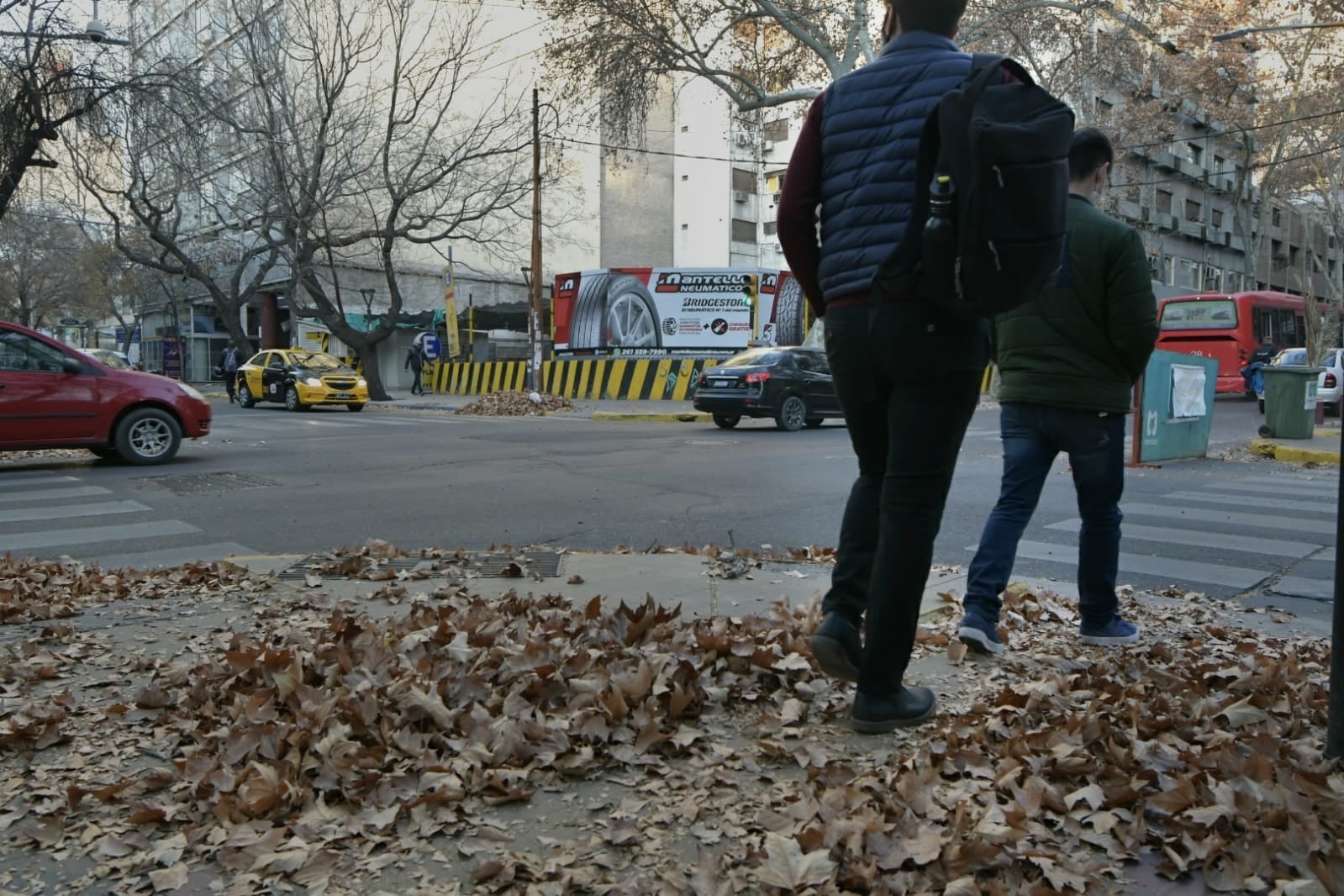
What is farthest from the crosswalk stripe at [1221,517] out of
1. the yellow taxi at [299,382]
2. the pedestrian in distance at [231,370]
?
the pedestrian in distance at [231,370]

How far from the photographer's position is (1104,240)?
3732 mm

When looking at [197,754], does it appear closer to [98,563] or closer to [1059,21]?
[98,563]

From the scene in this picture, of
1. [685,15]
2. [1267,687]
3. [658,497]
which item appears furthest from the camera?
[685,15]

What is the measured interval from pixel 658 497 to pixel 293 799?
21.9 feet

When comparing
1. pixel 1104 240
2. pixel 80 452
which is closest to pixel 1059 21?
pixel 80 452

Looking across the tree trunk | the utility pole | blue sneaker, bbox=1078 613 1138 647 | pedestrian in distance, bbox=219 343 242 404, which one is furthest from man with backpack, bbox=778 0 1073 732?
pedestrian in distance, bbox=219 343 242 404

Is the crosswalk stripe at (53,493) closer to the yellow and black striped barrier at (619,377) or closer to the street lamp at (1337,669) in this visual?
the street lamp at (1337,669)

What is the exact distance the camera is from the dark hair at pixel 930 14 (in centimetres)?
274

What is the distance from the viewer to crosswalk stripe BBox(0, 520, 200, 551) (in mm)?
7039

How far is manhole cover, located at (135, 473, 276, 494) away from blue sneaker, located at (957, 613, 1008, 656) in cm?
789

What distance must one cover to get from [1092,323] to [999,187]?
5.24 feet

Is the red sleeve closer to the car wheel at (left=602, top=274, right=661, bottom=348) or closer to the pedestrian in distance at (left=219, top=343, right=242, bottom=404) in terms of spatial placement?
the car wheel at (left=602, top=274, right=661, bottom=348)

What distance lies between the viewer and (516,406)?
24.6m

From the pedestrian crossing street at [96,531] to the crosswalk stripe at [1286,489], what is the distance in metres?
8.51
